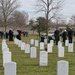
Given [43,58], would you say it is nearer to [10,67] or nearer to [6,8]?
[10,67]

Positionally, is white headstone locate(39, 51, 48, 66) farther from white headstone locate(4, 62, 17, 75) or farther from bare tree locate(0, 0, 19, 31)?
bare tree locate(0, 0, 19, 31)

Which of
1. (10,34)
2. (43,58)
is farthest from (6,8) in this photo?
(43,58)

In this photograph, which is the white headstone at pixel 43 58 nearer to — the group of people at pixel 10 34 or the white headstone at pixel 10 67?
the white headstone at pixel 10 67

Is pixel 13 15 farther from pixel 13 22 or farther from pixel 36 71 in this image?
pixel 36 71

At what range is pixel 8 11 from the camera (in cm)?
5912

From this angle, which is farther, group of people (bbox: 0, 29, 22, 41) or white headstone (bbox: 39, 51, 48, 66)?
group of people (bbox: 0, 29, 22, 41)

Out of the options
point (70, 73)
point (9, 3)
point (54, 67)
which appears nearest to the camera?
point (70, 73)

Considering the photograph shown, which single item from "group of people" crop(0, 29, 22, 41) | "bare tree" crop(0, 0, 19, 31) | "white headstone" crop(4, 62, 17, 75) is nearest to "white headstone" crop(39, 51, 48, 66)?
"white headstone" crop(4, 62, 17, 75)

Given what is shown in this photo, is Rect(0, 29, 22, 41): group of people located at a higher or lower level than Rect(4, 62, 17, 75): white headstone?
higher

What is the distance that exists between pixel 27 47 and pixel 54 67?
617cm

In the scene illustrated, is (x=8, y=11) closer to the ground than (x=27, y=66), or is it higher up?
higher up

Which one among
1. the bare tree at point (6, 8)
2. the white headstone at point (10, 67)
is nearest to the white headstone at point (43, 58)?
the white headstone at point (10, 67)

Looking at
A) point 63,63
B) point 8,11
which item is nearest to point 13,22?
point 8,11

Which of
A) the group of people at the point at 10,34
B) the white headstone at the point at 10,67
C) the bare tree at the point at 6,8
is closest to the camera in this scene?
the white headstone at the point at 10,67
